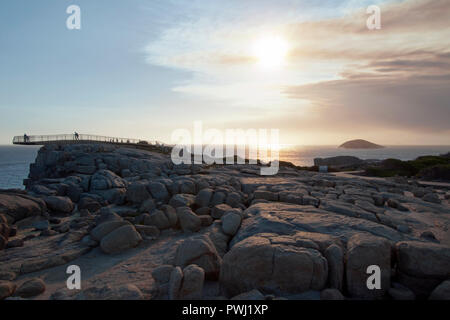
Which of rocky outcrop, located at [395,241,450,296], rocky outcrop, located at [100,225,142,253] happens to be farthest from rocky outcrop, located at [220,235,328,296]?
rocky outcrop, located at [100,225,142,253]

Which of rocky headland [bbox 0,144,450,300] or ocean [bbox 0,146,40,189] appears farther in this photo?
ocean [bbox 0,146,40,189]

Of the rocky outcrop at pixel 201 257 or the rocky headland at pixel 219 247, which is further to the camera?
the rocky outcrop at pixel 201 257

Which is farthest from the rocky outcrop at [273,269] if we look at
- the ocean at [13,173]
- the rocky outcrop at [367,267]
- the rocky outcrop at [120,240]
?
the ocean at [13,173]

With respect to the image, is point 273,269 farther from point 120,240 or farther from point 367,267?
point 120,240

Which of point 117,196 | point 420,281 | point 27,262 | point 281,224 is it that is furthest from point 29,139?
point 420,281

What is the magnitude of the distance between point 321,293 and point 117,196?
10539 millimetres

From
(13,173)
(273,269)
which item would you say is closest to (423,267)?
(273,269)

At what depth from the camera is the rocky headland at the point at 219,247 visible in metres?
4.91

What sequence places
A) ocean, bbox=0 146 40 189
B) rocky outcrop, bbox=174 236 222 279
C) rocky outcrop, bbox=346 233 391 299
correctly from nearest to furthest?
rocky outcrop, bbox=346 233 391 299 < rocky outcrop, bbox=174 236 222 279 < ocean, bbox=0 146 40 189

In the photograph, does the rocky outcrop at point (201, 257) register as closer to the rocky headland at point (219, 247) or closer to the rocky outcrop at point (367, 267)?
the rocky headland at point (219, 247)

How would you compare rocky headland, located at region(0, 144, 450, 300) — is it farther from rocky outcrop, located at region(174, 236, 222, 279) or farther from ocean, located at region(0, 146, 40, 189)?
ocean, located at region(0, 146, 40, 189)

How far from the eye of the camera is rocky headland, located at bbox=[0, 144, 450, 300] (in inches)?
193

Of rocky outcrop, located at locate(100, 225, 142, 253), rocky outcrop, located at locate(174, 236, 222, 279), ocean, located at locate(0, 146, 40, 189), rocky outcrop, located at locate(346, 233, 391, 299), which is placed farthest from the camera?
ocean, located at locate(0, 146, 40, 189)

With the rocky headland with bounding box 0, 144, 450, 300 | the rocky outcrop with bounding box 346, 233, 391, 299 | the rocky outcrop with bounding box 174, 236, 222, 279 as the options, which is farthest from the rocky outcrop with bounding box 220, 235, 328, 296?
the rocky outcrop with bounding box 346, 233, 391, 299
